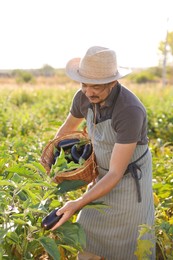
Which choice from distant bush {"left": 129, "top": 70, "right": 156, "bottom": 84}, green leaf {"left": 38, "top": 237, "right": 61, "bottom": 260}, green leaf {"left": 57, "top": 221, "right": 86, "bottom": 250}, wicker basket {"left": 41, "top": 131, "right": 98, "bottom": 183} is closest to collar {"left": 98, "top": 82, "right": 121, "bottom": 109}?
wicker basket {"left": 41, "top": 131, "right": 98, "bottom": 183}

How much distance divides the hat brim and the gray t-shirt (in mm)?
86

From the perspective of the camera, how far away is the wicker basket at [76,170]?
2.53 m

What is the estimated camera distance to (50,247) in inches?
83.0

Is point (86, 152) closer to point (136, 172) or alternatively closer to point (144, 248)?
point (136, 172)

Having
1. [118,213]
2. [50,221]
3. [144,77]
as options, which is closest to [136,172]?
[118,213]

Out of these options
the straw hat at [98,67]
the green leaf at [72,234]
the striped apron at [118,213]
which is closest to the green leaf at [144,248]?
the striped apron at [118,213]

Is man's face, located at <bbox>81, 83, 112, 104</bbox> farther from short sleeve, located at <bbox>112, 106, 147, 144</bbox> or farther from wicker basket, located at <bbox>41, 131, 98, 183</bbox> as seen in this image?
wicker basket, located at <bbox>41, 131, 98, 183</bbox>

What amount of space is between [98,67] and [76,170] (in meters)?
0.51

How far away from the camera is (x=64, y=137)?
9.43ft

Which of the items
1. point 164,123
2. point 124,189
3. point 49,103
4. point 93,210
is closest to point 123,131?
point 124,189

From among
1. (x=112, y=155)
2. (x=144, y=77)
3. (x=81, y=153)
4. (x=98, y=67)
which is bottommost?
(x=144, y=77)

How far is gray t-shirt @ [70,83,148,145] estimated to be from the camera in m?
2.40

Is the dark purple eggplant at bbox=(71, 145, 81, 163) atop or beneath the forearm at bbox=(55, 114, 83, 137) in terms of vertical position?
beneath

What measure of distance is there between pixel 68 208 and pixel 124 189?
0.52m
